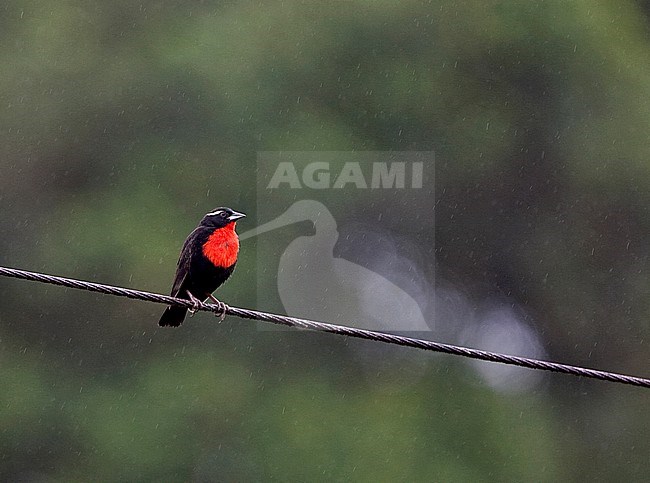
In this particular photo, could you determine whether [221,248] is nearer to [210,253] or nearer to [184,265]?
[210,253]

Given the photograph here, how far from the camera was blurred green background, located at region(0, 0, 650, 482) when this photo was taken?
40.4 feet

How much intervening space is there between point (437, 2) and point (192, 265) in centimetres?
896

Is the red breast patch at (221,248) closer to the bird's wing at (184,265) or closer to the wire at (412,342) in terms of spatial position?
the bird's wing at (184,265)

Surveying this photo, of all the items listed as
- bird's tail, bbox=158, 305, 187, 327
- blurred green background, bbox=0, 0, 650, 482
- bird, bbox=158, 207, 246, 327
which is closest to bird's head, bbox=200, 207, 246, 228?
A: bird, bbox=158, 207, 246, 327

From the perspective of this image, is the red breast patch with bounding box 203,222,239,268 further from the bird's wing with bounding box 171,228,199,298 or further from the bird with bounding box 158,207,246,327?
the bird's wing with bounding box 171,228,199,298

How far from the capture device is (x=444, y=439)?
41.2ft

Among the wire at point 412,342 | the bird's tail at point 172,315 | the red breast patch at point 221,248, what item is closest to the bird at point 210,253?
the red breast patch at point 221,248

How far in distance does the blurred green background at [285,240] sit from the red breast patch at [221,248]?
220 inches

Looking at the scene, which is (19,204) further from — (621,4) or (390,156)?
(621,4)

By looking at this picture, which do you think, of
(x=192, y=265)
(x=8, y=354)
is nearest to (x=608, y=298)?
(x=8, y=354)

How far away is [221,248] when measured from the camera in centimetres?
638
